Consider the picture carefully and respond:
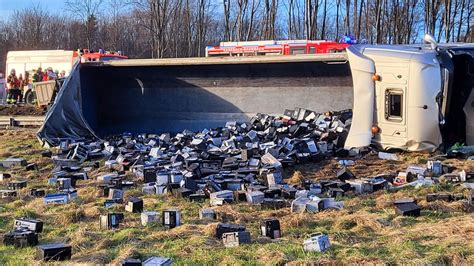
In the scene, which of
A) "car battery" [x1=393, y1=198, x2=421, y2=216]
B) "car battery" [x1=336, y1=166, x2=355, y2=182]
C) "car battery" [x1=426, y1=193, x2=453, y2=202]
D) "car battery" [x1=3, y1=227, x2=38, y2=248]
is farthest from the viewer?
"car battery" [x1=336, y1=166, x2=355, y2=182]

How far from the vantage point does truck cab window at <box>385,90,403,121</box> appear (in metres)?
8.67

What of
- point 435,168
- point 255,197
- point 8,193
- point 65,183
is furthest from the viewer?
point 435,168

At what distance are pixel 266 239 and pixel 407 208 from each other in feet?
5.16

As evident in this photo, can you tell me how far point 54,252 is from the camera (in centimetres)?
424

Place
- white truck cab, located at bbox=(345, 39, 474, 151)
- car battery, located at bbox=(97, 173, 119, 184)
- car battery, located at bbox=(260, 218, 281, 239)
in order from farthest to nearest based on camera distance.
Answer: white truck cab, located at bbox=(345, 39, 474, 151) → car battery, located at bbox=(97, 173, 119, 184) → car battery, located at bbox=(260, 218, 281, 239)

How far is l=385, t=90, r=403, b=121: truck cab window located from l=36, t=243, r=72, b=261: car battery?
5906 millimetres

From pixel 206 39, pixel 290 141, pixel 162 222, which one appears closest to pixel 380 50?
pixel 290 141

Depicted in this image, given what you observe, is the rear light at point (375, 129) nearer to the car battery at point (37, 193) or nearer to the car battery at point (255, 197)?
the car battery at point (255, 197)

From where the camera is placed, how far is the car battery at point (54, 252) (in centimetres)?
420

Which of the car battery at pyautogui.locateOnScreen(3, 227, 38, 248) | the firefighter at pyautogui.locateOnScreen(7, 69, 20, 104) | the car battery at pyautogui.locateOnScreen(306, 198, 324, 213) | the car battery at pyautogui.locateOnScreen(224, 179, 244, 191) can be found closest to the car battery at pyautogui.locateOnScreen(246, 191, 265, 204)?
the car battery at pyautogui.locateOnScreen(306, 198, 324, 213)

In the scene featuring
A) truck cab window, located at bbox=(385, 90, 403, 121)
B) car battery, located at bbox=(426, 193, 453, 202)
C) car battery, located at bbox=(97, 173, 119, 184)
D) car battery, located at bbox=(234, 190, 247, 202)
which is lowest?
car battery, located at bbox=(97, 173, 119, 184)

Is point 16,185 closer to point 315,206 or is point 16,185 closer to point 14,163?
point 14,163

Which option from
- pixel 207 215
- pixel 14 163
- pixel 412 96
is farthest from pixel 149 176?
pixel 412 96

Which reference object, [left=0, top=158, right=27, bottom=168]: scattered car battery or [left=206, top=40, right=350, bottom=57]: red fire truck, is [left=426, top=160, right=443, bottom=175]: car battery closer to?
[left=0, top=158, right=27, bottom=168]: scattered car battery
